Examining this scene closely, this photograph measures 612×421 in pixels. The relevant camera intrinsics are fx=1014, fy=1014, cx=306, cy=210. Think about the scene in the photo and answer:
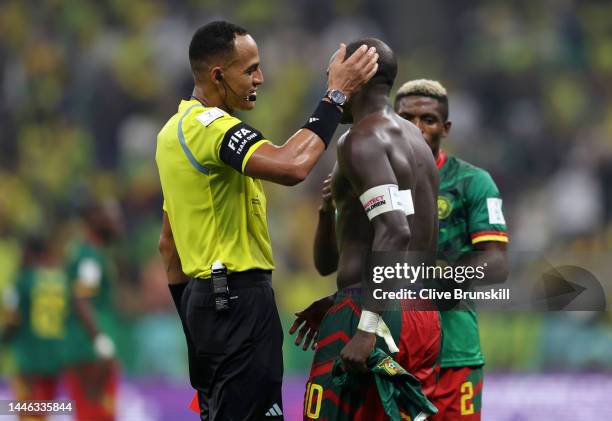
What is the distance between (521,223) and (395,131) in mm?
8540

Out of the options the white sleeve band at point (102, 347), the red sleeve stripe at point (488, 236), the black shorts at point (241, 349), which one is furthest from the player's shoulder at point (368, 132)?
the white sleeve band at point (102, 347)

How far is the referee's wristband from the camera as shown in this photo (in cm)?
443

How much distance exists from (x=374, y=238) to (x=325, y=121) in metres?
0.55

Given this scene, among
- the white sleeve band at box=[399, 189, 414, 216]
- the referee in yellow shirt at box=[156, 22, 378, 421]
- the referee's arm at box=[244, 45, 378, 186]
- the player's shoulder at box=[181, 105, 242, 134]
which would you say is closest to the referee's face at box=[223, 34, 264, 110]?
the referee in yellow shirt at box=[156, 22, 378, 421]

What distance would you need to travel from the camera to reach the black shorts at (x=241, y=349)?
4480mm

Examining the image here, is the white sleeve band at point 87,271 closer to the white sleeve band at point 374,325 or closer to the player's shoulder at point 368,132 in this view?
the player's shoulder at point 368,132

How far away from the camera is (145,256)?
1229 cm

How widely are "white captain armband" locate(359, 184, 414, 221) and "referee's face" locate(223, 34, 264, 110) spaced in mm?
778

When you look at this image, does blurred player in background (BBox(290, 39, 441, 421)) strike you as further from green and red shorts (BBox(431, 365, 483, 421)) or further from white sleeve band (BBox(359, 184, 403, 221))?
green and red shorts (BBox(431, 365, 483, 421))

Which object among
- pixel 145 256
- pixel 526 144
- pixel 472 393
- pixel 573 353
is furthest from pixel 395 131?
pixel 526 144

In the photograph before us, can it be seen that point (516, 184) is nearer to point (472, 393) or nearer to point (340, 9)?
point (340, 9)

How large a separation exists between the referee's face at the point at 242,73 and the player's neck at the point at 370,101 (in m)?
0.47

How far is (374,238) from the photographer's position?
14.5ft

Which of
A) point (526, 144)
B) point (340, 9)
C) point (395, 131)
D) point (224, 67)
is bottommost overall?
point (395, 131)
